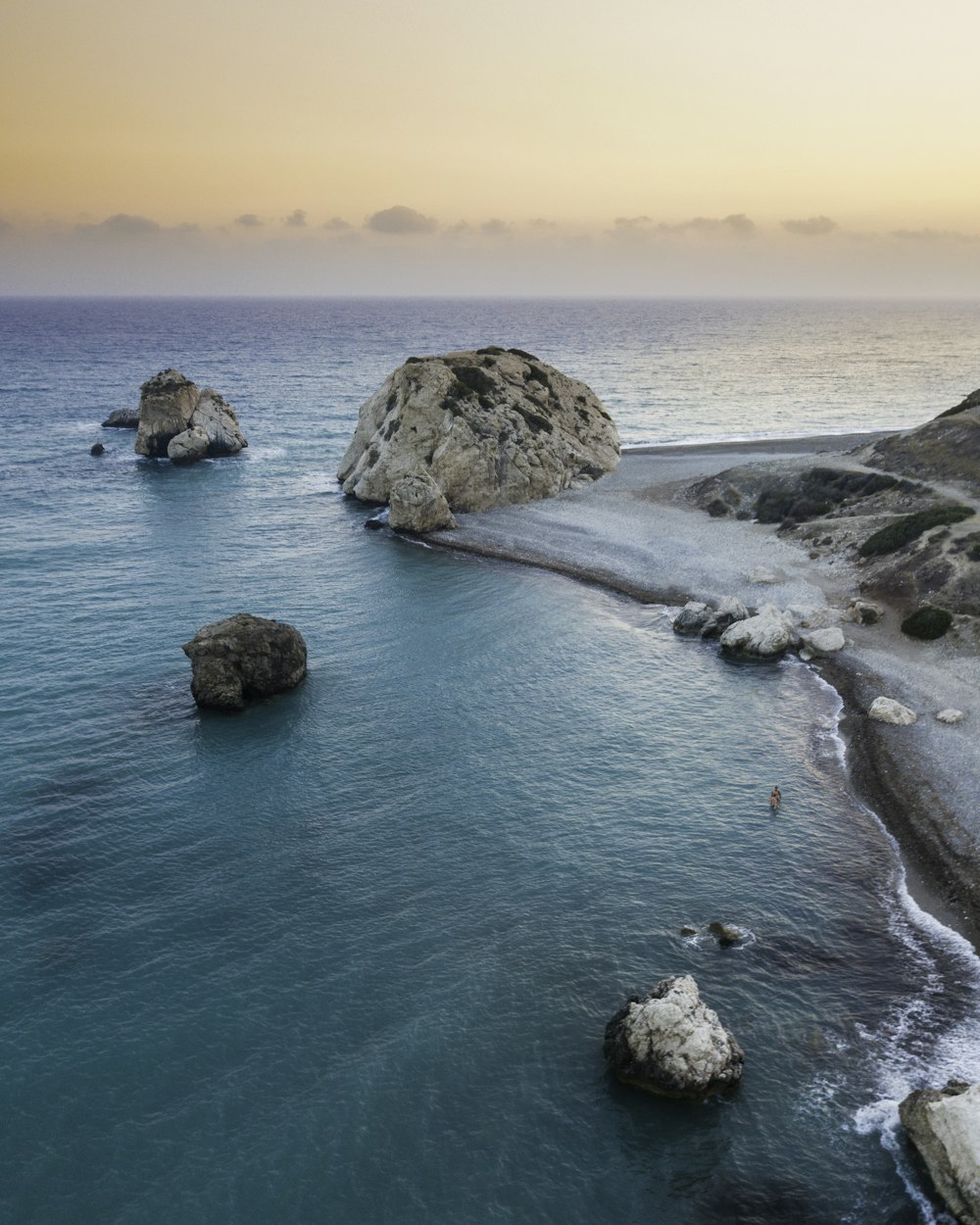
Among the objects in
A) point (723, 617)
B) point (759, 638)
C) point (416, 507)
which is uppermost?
point (416, 507)

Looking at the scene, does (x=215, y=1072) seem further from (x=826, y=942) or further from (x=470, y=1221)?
(x=826, y=942)

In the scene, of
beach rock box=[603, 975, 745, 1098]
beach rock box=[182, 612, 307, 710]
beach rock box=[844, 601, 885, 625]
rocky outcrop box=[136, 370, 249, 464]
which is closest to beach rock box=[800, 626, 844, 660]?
beach rock box=[844, 601, 885, 625]

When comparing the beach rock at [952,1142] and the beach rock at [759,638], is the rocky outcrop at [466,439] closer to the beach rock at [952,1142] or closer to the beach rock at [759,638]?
the beach rock at [759,638]

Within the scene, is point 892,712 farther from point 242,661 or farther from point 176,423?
point 176,423

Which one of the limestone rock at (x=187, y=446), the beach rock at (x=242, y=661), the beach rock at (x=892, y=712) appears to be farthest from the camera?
the limestone rock at (x=187, y=446)

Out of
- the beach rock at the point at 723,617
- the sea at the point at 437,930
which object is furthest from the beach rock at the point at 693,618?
the sea at the point at 437,930

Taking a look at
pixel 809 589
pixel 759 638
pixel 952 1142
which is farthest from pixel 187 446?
pixel 952 1142

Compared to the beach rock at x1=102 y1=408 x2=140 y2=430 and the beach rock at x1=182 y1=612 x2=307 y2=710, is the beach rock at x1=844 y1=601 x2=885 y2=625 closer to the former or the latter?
the beach rock at x1=182 y1=612 x2=307 y2=710
